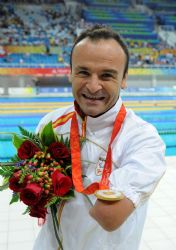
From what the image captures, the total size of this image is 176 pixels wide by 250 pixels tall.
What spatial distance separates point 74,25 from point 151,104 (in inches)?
455

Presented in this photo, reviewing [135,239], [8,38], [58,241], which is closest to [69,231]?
[58,241]

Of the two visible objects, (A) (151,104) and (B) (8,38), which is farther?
(B) (8,38)

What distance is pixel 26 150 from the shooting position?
3.70 ft

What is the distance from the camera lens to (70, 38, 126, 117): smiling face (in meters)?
0.94

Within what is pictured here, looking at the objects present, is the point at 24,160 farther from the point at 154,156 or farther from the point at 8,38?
the point at 8,38

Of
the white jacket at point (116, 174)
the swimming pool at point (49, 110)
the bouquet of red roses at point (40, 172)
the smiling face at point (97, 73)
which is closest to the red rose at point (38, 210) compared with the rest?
the bouquet of red roses at point (40, 172)

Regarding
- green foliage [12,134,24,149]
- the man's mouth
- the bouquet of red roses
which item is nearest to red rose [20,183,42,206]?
the bouquet of red roses

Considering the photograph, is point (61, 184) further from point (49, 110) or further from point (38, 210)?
point (49, 110)

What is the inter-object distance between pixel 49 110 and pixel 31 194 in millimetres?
10166

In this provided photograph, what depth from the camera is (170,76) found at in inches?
679

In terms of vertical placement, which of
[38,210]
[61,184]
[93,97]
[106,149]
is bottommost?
[38,210]

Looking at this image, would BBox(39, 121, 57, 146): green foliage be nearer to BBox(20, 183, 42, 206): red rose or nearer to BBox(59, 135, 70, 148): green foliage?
BBox(59, 135, 70, 148): green foliage

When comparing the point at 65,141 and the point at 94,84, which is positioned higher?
the point at 94,84

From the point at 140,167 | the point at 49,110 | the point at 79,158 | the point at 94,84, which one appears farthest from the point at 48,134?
the point at 49,110
